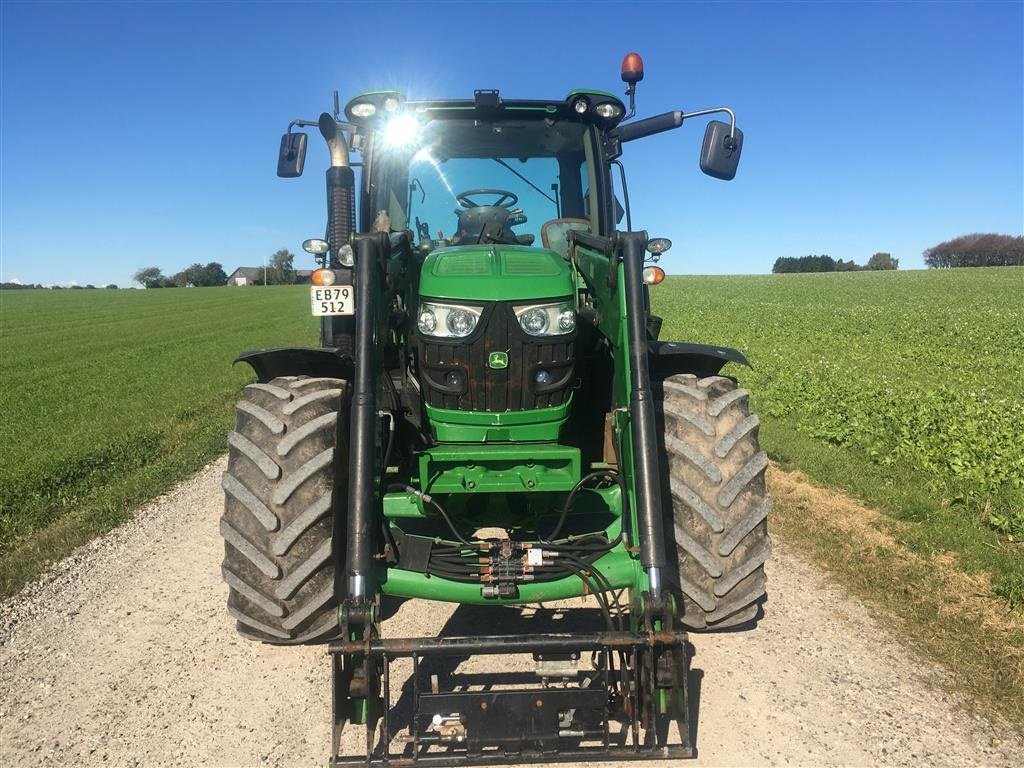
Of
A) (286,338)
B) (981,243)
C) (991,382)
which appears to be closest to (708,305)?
(286,338)

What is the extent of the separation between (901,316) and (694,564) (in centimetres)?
2431

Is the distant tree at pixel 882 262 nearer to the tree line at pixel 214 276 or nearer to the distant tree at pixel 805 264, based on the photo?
the distant tree at pixel 805 264

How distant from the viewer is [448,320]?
3631 millimetres

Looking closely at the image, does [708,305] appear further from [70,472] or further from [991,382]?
[70,472]

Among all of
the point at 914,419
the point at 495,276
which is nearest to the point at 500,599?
the point at 495,276

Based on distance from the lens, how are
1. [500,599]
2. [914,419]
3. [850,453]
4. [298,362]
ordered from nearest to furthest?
[500,599] < [298,362] < [850,453] < [914,419]

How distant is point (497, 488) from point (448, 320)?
872 millimetres

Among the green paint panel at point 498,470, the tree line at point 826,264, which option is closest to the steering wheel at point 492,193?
the green paint panel at point 498,470

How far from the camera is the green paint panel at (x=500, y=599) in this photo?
127 inches

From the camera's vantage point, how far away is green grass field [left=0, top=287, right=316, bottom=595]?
19.7 ft

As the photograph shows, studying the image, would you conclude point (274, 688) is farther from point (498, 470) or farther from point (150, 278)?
point (150, 278)

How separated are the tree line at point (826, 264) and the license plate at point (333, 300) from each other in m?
89.1

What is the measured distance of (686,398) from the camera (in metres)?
3.55

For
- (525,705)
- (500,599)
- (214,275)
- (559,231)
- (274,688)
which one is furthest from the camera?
(214,275)
